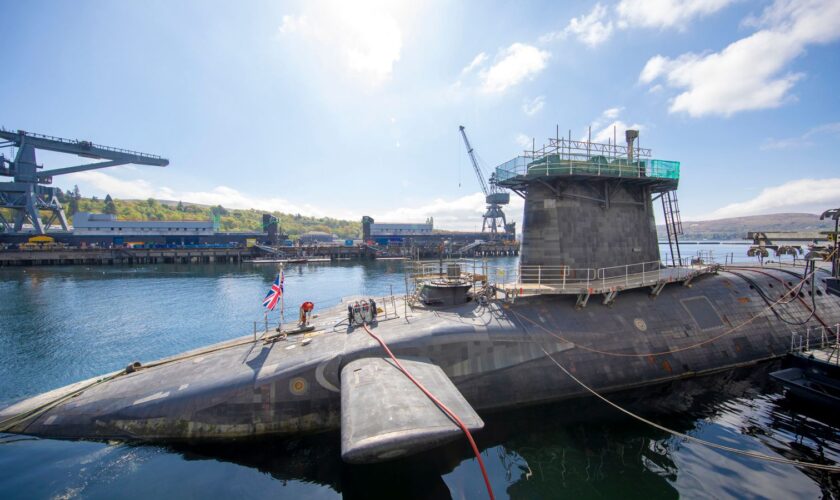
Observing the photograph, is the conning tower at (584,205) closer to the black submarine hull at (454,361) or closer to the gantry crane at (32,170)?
the black submarine hull at (454,361)

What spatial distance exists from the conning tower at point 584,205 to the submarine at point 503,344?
0.24 feet

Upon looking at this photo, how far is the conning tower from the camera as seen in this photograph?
1834 cm

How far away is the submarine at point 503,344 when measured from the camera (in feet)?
39.1

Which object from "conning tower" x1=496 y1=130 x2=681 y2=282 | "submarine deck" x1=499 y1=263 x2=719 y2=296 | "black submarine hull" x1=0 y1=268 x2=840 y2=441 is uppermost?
"conning tower" x1=496 y1=130 x2=681 y2=282

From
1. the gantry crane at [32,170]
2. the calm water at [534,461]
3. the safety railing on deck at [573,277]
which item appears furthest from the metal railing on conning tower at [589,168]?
the gantry crane at [32,170]

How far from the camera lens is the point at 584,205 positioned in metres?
18.7

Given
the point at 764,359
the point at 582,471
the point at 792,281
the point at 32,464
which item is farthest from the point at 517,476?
the point at 792,281

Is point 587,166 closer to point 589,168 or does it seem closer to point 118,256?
point 589,168

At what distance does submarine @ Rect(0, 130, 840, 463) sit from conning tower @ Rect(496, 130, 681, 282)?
0.24 ft

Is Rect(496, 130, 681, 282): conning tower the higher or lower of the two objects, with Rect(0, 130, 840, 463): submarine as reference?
higher

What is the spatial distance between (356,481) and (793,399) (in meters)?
17.9

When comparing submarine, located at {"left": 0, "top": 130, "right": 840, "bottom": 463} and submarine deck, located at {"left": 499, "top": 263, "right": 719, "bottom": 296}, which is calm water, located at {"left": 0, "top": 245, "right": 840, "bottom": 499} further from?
submarine deck, located at {"left": 499, "top": 263, "right": 719, "bottom": 296}

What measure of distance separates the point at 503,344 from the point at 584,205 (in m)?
8.91

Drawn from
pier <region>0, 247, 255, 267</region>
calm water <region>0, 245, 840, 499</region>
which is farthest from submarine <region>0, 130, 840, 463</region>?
pier <region>0, 247, 255, 267</region>
